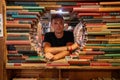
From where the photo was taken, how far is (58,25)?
224cm

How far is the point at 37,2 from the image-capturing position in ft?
7.07

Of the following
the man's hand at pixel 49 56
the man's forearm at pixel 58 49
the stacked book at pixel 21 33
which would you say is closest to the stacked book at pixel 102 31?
the man's forearm at pixel 58 49

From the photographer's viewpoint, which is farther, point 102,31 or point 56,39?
point 56,39

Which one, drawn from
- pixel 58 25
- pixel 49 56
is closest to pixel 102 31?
pixel 58 25

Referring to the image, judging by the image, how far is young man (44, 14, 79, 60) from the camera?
2.23m

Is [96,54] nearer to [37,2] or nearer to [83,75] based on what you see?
[83,75]

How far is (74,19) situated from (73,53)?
352mm

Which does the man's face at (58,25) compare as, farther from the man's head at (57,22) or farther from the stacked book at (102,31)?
the stacked book at (102,31)

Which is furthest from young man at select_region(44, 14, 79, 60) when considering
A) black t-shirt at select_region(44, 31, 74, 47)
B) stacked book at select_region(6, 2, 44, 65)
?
stacked book at select_region(6, 2, 44, 65)

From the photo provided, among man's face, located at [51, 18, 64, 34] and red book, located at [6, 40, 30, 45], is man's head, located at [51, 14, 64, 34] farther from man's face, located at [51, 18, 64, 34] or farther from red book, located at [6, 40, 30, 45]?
red book, located at [6, 40, 30, 45]

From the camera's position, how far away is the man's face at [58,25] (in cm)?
222

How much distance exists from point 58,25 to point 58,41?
0.57 ft

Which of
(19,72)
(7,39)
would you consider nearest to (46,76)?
(19,72)

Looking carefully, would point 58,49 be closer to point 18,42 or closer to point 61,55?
point 61,55
